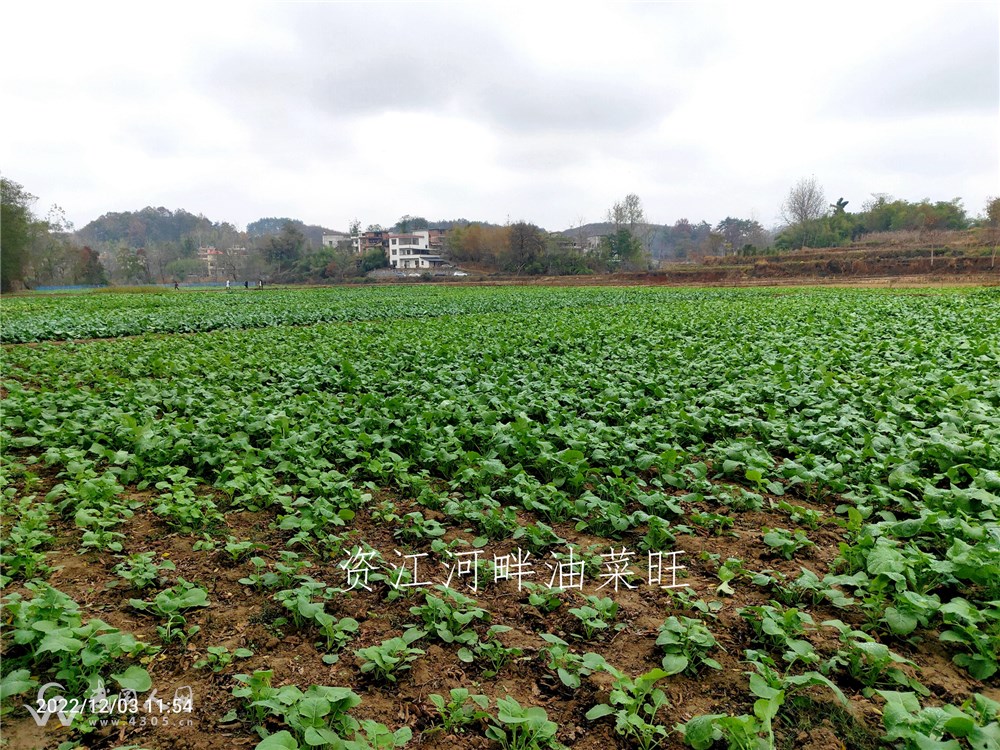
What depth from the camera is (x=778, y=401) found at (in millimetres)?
7633

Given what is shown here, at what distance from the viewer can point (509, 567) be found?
3863 mm

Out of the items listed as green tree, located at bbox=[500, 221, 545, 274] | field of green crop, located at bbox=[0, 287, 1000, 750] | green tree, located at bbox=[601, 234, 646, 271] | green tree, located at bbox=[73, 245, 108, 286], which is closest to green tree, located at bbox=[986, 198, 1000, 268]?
green tree, located at bbox=[601, 234, 646, 271]

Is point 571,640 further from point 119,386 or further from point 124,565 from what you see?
point 119,386

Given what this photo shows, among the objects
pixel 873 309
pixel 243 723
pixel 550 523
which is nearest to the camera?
pixel 243 723

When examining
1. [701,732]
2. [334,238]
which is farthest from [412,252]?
[701,732]

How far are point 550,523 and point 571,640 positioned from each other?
144cm

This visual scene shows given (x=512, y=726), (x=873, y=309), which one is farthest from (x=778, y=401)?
(x=873, y=309)

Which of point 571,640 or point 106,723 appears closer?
point 106,723

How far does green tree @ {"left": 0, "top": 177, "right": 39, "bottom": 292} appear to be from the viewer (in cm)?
5286

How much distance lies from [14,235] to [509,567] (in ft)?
226

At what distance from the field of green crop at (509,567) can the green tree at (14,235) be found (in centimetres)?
6008

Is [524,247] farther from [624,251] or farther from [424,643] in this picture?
[424,643]

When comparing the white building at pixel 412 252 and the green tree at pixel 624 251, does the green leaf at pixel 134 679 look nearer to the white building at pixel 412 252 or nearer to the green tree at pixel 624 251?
the green tree at pixel 624 251

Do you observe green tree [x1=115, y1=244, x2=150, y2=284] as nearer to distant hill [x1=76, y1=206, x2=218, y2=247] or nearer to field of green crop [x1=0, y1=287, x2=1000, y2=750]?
distant hill [x1=76, y1=206, x2=218, y2=247]
